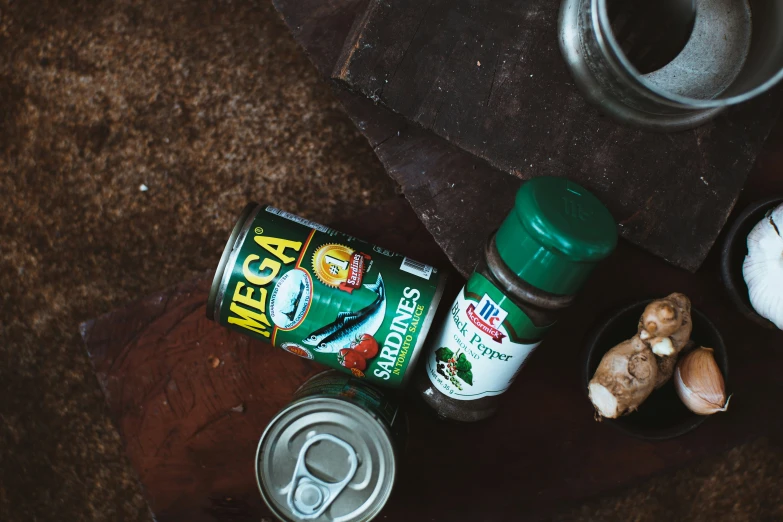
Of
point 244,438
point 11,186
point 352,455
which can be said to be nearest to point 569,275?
point 352,455

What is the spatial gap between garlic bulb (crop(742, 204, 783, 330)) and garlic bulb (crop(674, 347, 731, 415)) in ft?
0.32

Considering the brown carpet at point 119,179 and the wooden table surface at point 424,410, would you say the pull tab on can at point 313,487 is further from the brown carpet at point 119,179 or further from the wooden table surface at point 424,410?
the brown carpet at point 119,179

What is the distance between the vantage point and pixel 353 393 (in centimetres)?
73

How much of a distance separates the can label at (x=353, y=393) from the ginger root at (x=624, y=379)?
26cm

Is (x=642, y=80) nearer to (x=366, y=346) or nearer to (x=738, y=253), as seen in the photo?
(x=738, y=253)

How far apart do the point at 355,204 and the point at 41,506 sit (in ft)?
2.47

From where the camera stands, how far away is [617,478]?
87cm

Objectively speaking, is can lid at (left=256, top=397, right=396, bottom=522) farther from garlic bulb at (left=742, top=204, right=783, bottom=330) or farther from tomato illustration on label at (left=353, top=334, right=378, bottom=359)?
garlic bulb at (left=742, top=204, right=783, bottom=330)

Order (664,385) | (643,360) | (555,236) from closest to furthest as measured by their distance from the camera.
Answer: (555,236), (643,360), (664,385)

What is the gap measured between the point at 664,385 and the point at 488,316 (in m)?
0.32

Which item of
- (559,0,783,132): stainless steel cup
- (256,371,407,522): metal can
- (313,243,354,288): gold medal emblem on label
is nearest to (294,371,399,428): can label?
(256,371,407,522): metal can

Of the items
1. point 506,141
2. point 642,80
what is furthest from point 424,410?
point 642,80

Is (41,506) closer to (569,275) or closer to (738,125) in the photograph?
(569,275)

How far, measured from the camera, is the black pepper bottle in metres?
0.62
